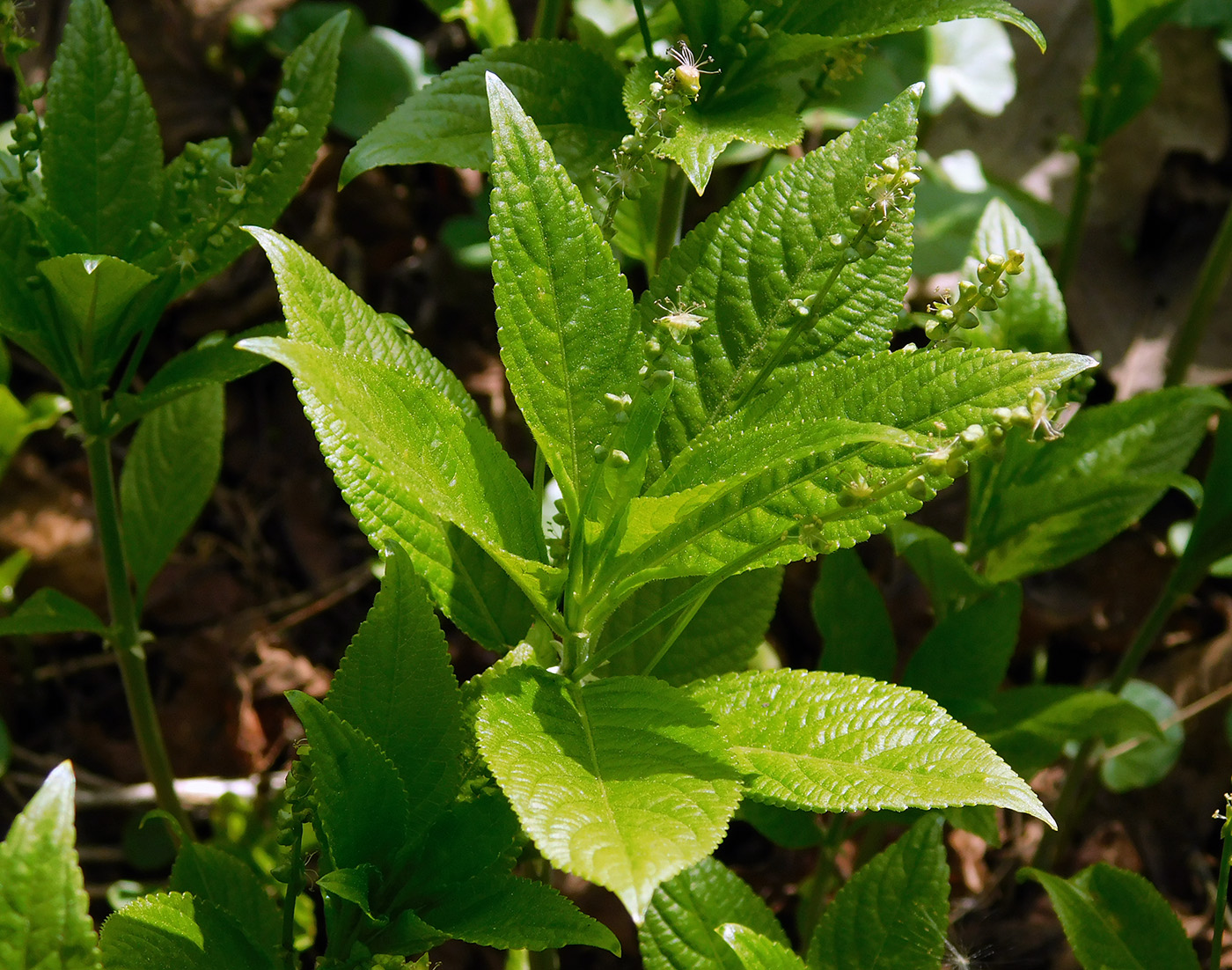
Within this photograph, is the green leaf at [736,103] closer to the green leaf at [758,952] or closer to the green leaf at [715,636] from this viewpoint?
the green leaf at [715,636]

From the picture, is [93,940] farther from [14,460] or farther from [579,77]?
[14,460]

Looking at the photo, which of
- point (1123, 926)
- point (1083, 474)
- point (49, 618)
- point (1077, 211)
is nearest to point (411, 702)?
point (49, 618)

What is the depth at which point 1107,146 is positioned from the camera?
2814mm

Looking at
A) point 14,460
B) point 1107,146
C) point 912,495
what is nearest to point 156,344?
point 14,460

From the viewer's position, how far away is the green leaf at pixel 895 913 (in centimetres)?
125

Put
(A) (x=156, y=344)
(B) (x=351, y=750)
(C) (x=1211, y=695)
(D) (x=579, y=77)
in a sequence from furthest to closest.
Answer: (A) (x=156, y=344) < (C) (x=1211, y=695) < (D) (x=579, y=77) < (B) (x=351, y=750)

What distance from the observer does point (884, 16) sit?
1.21 metres

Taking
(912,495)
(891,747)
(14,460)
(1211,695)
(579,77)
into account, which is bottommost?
(1211,695)

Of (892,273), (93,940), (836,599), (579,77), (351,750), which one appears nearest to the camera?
(93,940)

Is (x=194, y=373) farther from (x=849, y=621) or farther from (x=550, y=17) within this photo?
(x=849, y=621)

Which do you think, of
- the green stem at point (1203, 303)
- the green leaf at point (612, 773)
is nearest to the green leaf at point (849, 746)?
the green leaf at point (612, 773)

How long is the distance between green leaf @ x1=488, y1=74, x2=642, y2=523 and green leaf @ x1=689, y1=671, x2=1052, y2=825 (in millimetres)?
249

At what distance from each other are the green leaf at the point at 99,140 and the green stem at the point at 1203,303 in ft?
5.55

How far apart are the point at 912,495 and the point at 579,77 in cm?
72
